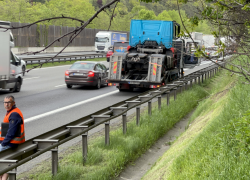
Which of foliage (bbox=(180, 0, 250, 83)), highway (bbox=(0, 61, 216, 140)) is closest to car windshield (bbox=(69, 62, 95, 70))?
highway (bbox=(0, 61, 216, 140))

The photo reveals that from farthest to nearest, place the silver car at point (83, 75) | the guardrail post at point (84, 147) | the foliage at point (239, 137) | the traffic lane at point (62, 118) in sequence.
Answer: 1. the silver car at point (83, 75)
2. the traffic lane at point (62, 118)
3. the guardrail post at point (84, 147)
4. the foliage at point (239, 137)

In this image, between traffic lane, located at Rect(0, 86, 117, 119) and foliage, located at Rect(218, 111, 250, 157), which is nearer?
foliage, located at Rect(218, 111, 250, 157)

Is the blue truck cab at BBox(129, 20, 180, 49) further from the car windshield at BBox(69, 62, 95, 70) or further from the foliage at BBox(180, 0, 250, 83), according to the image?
the foliage at BBox(180, 0, 250, 83)

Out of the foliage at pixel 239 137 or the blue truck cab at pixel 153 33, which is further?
the blue truck cab at pixel 153 33

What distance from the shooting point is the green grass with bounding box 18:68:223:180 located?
6.91 metres

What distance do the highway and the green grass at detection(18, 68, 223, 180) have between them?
2633 mm

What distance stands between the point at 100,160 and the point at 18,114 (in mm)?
1987

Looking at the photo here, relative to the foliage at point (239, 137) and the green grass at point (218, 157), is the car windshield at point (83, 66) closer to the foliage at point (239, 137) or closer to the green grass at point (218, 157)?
the green grass at point (218, 157)

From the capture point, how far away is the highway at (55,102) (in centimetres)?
1269

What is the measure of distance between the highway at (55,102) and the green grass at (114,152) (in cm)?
263

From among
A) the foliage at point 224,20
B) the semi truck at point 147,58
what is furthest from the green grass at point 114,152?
the semi truck at point 147,58

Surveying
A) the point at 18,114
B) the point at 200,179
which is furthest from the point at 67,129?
the point at 200,179

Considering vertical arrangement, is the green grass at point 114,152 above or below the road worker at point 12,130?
below

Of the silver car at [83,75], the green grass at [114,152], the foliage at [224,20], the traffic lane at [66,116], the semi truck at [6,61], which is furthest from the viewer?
the silver car at [83,75]
